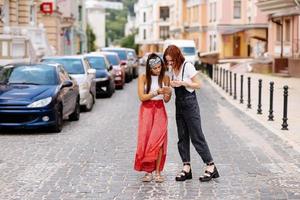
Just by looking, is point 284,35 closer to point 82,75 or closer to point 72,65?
point 72,65

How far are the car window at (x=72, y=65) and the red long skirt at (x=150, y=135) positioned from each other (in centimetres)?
1209

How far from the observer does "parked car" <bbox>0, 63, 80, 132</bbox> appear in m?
14.2

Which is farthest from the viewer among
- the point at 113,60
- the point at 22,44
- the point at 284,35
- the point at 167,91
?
the point at 284,35

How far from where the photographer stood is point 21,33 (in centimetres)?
3525

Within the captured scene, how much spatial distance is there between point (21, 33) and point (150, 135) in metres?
27.1

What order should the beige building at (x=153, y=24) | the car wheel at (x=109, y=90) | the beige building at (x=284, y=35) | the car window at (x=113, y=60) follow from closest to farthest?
the car wheel at (x=109, y=90) → the car window at (x=113, y=60) → the beige building at (x=284, y=35) → the beige building at (x=153, y=24)

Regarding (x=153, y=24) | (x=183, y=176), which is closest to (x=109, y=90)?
(x=183, y=176)

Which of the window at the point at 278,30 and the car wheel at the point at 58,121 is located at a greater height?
the window at the point at 278,30

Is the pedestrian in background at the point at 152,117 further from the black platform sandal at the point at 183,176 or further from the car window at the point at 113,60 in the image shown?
the car window at the point at 113,60

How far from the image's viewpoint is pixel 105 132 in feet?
48.9

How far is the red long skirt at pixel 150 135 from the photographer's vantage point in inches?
361

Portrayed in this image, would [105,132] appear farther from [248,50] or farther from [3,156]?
[248,50]

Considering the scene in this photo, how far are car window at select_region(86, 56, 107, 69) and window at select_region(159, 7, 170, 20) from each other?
88.7m

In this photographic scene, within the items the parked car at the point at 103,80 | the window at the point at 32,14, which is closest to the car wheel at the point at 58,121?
the parked car at the point at 103,80
